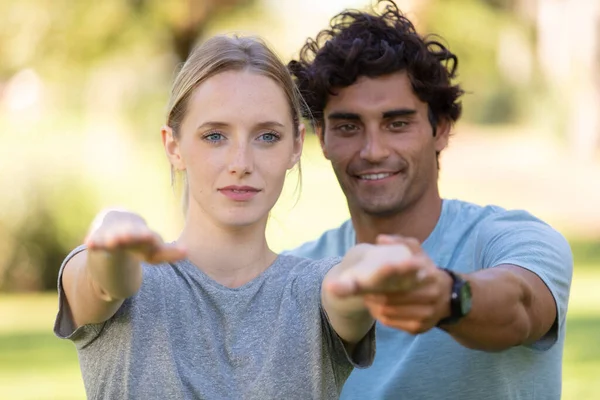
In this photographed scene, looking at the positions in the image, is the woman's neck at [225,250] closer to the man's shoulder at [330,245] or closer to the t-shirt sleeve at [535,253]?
the t-shirt sleeve at [535,253]

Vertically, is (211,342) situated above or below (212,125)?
below

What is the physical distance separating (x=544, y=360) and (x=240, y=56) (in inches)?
60.6

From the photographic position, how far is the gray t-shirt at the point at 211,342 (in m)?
2.76

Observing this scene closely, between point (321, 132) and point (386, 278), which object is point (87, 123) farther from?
point (386, 278)

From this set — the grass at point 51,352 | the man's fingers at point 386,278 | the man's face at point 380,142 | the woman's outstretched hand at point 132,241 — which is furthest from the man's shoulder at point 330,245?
the grass at point 51,352

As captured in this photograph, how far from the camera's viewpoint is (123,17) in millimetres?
11492

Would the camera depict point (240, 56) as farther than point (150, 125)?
No

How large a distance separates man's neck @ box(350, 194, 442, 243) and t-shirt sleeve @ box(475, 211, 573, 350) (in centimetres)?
40

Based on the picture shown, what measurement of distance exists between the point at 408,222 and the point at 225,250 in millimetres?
1362

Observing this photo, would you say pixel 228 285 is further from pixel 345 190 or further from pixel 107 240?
pixel 345 190

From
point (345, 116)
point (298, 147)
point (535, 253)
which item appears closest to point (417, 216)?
point (345, 116)

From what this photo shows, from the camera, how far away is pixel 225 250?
9.69ft

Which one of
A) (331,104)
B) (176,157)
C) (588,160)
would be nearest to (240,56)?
(176,157)

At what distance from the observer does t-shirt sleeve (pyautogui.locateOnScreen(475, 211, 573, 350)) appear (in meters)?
3.30
